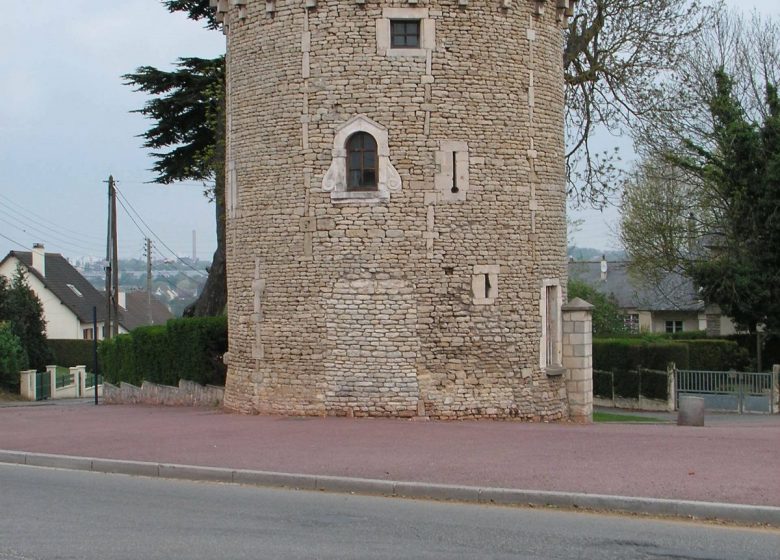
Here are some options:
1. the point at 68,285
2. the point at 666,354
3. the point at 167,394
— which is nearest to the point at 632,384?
the point at 666,354

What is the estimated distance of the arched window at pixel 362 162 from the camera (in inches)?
763

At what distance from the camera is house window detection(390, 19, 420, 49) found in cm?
1934

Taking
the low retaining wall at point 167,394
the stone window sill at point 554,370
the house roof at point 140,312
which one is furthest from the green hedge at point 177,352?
the house roof at point 140,312

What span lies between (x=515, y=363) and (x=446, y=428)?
2713 millimetres

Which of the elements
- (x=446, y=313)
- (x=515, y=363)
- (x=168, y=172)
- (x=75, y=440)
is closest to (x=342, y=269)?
(x=446, y=313)

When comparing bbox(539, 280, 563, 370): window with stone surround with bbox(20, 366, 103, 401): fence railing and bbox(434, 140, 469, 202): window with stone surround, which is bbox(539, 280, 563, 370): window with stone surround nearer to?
bbox(434, 140, 469, 202): window with stone surround

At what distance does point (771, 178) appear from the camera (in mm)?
32906

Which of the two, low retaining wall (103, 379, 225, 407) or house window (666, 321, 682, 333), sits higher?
house window (666, 321, 682, 333)

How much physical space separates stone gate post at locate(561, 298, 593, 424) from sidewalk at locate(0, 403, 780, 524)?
2.03 meters

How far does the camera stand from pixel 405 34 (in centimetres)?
1938

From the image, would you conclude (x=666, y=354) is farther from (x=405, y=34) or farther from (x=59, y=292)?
(x=59, y=292)

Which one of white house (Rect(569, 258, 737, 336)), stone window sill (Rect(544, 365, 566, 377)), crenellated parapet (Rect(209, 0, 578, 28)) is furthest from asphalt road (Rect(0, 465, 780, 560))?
white house (Rect(569, 258, 737, 336))

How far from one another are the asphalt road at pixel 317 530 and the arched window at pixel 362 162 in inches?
327

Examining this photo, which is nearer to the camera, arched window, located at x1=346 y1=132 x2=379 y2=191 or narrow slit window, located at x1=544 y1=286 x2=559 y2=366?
arched window, located at x1=346 y1=132 x2=379 y2=191
